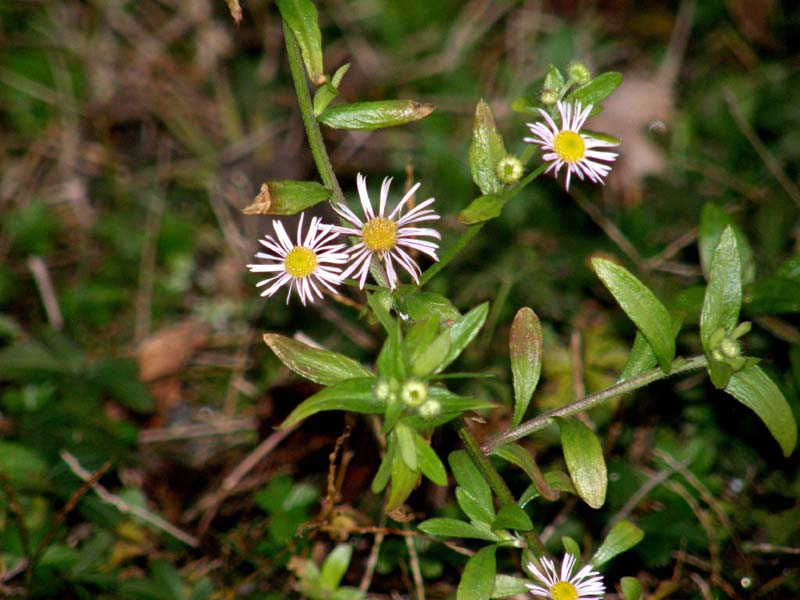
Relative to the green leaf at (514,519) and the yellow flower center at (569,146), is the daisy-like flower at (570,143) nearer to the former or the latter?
the yellow flower center at (569,146)

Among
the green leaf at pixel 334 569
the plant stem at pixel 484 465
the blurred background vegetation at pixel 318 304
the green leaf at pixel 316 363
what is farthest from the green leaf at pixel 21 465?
the plant stem at pixel 484 465

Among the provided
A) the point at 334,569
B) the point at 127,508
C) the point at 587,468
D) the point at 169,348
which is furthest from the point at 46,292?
the point at 587,468

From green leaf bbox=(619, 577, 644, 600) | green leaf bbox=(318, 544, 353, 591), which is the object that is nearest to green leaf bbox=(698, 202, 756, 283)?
green leaf bbox=(619, 577, 644, 600)

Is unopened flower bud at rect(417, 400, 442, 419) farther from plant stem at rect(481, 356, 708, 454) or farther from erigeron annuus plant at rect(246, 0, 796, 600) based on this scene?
plant stem at rect(481, 356, 708, 454)

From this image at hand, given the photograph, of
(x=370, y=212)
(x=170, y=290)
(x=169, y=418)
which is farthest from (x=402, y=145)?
(x=370, y=212)

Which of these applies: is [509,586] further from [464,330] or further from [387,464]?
[464,330]
